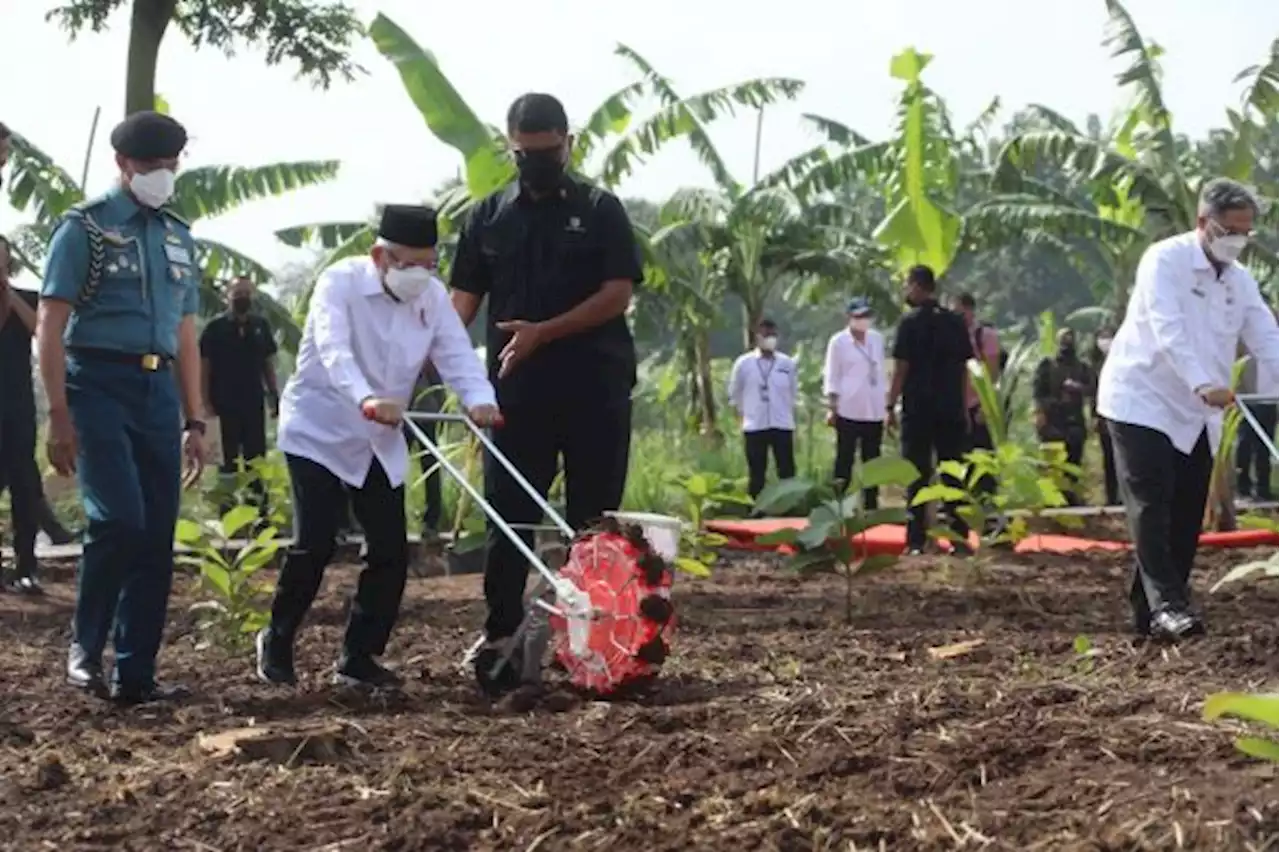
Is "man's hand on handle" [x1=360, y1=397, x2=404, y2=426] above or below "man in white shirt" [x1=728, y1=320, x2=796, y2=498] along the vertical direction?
below

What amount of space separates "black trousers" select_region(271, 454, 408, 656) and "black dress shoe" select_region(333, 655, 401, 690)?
21mm

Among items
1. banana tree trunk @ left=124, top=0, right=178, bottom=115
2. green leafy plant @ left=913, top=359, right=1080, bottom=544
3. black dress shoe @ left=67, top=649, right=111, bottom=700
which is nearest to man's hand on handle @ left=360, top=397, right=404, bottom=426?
black dress shoe @ left=67, top=649, right=111, bottom=700

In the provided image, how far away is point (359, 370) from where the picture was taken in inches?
226

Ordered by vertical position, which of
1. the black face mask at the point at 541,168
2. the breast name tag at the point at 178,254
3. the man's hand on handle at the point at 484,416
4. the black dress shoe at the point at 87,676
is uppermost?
the black face mask at the point at 541,168

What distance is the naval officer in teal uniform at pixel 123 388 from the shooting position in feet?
18.6

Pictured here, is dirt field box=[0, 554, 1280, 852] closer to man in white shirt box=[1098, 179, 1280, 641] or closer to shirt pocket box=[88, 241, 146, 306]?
man in white shirt box=[1098, 179, 1280, 641]

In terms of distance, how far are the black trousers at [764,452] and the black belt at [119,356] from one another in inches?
398

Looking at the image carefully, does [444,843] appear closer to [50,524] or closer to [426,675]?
[426,675]

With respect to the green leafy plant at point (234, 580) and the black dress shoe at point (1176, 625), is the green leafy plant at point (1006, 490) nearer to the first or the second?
the black dress shoe at point (1176, 625)

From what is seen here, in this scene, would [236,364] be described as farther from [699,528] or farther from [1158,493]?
[1158,493]

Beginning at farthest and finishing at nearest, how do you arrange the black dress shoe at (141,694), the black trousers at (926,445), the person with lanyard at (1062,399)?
the person with lanyard at (1062,399) → the black trousers at (926,445) → the black dress shoe at (141,694)

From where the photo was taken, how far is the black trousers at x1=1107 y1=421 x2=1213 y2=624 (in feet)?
22.4

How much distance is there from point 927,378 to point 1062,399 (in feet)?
17.5

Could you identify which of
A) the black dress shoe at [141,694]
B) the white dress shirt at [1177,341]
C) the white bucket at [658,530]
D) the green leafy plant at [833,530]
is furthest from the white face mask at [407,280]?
the white dress shirt at [1177,341]
